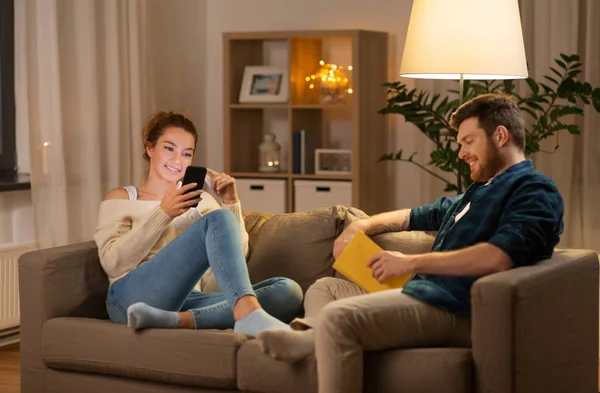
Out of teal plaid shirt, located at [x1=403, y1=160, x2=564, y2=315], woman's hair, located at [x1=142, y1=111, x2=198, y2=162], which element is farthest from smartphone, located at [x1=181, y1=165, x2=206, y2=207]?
teal plaid shirt, located at [x1=403, y1=160, x2=564, y2=315]

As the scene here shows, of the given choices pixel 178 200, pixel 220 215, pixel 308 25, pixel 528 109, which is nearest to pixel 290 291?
pixel 220 215

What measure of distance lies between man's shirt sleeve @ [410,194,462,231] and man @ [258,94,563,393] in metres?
0.30

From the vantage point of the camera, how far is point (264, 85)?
5.66m

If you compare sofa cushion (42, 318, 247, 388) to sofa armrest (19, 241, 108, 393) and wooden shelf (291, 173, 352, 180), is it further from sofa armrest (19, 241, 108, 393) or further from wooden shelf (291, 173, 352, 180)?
wooden shelf (291, 173, 352, 180)

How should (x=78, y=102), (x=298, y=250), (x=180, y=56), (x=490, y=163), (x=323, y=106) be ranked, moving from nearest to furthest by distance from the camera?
(x=490, y=163) → (x=298, y=250) → (x=78, y=102) → (x=323, y=106) → (x=180, y=56)

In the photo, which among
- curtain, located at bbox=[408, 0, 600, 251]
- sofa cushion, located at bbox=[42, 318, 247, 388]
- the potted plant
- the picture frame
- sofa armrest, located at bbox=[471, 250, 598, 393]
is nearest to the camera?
sofa armrest, located at bbox=[471, 250, 598, 393]

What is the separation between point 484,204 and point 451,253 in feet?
0.65

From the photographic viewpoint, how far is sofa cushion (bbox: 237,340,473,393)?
105 inches

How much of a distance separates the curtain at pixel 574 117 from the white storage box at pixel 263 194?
1.39 metres

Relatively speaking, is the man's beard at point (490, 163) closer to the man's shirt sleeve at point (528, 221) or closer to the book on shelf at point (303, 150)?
the man's shirt sleeve at point (528, 221)

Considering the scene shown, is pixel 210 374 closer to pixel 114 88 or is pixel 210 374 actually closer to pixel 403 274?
pixel 403 274

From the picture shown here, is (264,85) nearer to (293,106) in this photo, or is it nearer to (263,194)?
(293,106)

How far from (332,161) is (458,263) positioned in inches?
113

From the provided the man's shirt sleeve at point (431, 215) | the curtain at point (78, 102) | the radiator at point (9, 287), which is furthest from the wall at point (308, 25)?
the man's shirt sleeve at point (431, 215)
